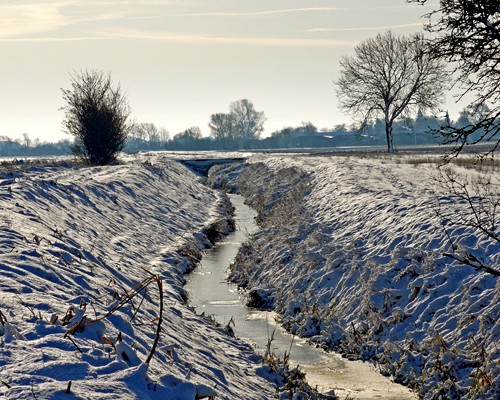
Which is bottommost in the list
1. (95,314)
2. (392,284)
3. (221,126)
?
(392,284)

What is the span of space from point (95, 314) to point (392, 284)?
6445 mm

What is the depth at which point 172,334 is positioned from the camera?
372 inches

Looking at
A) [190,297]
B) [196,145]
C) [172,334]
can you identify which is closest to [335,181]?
[190,297]

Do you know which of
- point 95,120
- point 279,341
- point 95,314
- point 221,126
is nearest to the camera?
point 95,314

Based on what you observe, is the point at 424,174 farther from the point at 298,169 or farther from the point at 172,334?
the point at 172,334

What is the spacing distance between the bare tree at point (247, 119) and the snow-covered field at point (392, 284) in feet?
502

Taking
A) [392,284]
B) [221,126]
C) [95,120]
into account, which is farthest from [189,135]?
[392,284]

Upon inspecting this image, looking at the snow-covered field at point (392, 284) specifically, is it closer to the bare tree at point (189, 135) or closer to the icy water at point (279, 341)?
the icy water at point (279, 341)

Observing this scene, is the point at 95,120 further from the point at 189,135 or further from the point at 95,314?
the point at 189,135

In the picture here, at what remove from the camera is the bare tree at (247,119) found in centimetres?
17338

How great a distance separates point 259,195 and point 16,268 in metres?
25.5

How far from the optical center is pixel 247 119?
17550cm

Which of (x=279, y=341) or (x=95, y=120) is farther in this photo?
(x=95, y=120)

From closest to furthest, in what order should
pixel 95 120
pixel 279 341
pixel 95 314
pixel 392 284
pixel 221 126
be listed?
pixel 95 314 → pixel 279 341 → pixel 392 284 → pixel 95 120 → pixel 221 126
